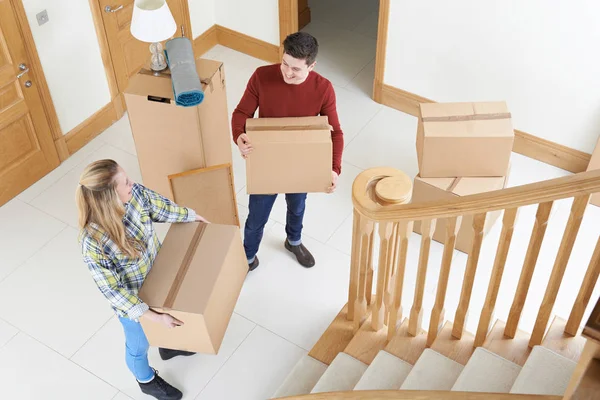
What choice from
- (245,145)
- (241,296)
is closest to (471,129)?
(245,145)

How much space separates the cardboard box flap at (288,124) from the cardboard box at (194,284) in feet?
1.59

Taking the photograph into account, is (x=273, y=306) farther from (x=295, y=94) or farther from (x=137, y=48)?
(x=137, y=48)

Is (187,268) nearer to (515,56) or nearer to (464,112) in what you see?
(464,112)

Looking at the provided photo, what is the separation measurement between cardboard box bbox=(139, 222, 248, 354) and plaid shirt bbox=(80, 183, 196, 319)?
6 cm

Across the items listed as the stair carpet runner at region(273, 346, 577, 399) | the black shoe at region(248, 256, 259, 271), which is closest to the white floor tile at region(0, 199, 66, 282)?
the black shoe at region(248, 256, 259, 271)

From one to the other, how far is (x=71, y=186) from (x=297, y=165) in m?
1.93

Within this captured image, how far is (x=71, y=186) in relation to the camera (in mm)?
4188

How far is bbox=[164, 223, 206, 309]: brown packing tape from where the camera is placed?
253cm

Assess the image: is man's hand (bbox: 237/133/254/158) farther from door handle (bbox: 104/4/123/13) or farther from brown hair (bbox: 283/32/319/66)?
door handle (bbox: 104/4/123/13)

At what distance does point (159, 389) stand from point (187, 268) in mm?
746

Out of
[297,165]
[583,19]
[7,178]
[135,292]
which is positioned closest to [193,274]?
[135,292]

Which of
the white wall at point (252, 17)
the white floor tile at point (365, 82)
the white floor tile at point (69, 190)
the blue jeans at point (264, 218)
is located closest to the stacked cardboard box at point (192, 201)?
the blue jeans at point (264, 218)

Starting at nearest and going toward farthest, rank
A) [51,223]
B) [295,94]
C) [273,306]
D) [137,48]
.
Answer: [295,94], [273,306], [51,223], [137,48]

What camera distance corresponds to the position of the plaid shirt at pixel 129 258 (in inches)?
90.0
